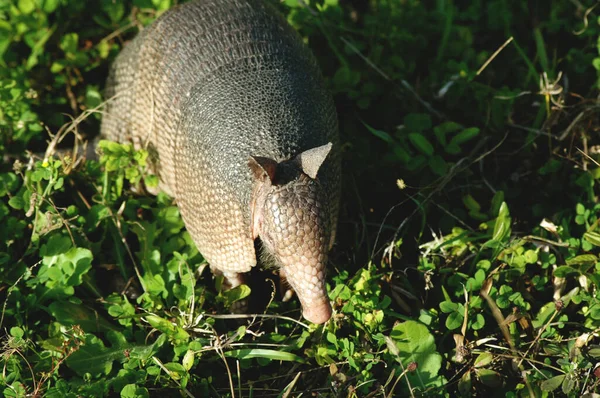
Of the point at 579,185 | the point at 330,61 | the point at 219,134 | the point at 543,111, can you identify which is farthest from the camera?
the point at 330,61

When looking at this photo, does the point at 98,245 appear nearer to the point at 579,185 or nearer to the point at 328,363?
the point at 328,363

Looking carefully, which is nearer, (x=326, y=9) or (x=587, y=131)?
(x=587, y=131)

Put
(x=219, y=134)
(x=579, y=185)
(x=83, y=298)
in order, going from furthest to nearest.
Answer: (x=579, y=185) < (x=83, y=298) < (x=219, y=134)

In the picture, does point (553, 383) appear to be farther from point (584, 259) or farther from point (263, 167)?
point (263, 167)

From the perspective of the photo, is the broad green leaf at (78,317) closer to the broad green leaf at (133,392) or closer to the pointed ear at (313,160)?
the broad green leaf at (133,392)

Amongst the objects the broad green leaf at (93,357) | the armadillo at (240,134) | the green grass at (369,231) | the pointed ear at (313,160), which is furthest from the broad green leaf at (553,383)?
the broad green leaf at (93,357)

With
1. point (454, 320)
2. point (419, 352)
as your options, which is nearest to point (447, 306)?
point (454, 320)

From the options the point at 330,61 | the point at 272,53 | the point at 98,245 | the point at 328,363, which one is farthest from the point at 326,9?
the point at 328,363
